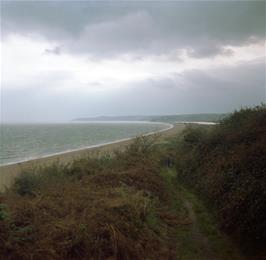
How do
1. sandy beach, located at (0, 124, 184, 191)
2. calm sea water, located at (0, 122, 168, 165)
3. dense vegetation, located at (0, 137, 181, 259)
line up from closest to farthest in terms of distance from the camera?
dense vegetation, located at (0, 137, 181, 259), sandy beach, located at (0, 124, 184, 191), calm sea water, located at (0, 122, 168, 165)

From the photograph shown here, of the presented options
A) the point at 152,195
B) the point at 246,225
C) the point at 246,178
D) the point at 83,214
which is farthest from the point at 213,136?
the point at 83,214

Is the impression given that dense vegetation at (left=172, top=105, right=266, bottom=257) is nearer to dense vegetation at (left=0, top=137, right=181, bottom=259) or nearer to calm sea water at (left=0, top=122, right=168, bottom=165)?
dense vegetation at (left=0, top=137, right=181, bottom=259)

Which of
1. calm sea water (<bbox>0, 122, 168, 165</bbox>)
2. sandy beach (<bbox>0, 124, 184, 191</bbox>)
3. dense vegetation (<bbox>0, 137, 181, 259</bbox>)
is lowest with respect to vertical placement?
calm sea water (<bbox>0, 122, 168, 165</bbox>)

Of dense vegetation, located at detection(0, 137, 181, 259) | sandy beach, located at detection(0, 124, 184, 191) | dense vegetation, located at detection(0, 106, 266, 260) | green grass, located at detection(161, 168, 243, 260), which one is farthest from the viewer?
sandy beach, located at detection(0, 124, 184, 191)

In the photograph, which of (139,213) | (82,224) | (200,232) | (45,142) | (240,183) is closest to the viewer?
(82,224)

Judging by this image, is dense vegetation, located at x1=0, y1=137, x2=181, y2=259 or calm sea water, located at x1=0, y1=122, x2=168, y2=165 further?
calm sea water, located at x1=0, y1=122, x2=168, y2=165

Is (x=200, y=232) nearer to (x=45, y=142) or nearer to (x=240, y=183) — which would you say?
(x=240, y=183)

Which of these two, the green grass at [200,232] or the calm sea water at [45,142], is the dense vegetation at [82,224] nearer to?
the green grass at [200,232]

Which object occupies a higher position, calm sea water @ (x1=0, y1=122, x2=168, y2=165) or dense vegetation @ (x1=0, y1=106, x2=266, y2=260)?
dense vegetation @ (x1=0, y1=106, x2=266, y2=260)

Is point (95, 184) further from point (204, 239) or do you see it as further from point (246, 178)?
point (246, 178)

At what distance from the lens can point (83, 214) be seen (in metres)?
6.56

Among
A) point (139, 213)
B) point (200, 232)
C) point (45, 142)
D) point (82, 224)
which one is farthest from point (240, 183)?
point (45, 142)

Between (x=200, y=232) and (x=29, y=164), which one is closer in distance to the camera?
(x=200, y=232)

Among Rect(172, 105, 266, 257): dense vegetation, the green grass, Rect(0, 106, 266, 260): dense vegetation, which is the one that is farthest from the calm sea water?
Rect(172, 105, 266, 257): dense vegetation
